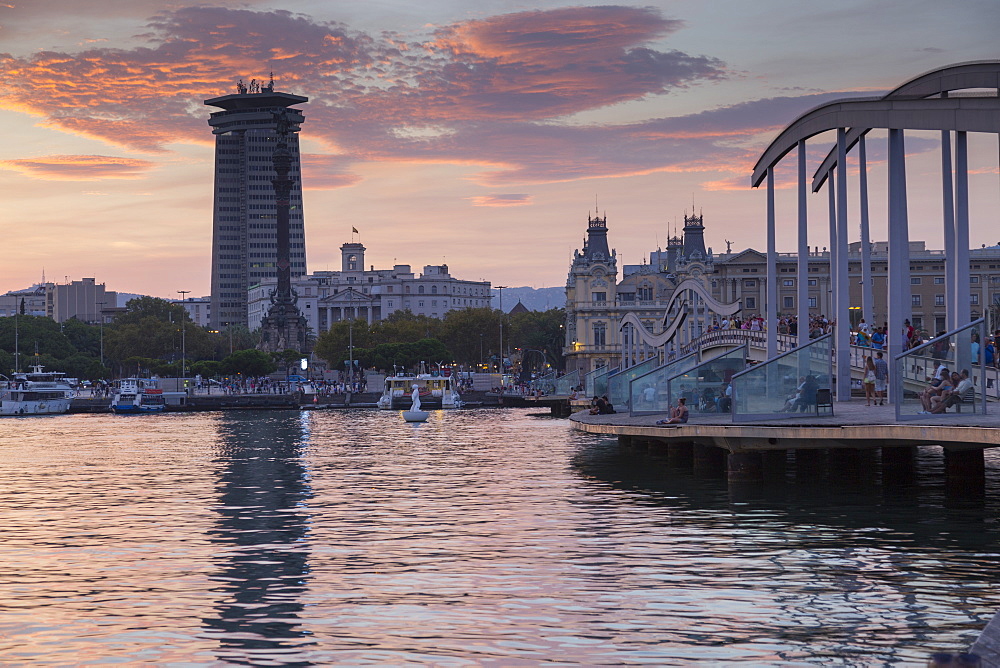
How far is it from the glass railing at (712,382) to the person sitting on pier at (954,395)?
1238 centimetres

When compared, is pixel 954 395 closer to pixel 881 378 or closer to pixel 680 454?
pixel 881 378

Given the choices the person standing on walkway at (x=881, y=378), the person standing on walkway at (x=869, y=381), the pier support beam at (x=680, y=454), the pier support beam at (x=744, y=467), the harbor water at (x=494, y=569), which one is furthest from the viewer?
the pier support beam at (x=680, y=454)

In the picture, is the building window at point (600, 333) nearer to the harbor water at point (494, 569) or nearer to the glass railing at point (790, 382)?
the harbor water at point (494, 569)

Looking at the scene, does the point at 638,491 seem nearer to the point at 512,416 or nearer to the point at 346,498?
the point at 346,498

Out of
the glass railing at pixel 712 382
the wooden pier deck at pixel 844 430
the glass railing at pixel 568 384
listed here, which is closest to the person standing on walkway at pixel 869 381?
the wooden pier deck at pixel 844 430

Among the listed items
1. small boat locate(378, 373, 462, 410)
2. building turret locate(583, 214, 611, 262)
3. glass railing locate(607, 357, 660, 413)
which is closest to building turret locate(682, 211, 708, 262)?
building turret locate(583, 214, 611, 262)

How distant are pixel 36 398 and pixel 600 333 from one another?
7475 cm

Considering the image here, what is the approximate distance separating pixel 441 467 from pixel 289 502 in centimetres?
1381

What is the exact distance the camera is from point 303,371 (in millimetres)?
191000

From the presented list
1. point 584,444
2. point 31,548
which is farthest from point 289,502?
point 584,444

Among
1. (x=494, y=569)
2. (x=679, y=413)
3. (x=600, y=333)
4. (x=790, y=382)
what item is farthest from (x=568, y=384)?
(x=494, y=569)

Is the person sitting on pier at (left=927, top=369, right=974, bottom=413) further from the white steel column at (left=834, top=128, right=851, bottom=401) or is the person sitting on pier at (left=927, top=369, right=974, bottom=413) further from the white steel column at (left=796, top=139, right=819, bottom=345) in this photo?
the white steel column at (left=796, top=139, right=819, bottom=345)

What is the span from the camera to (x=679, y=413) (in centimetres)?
3956

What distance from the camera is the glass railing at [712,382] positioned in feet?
129
